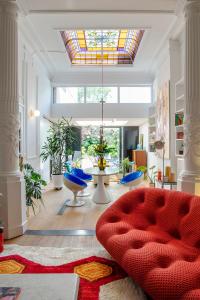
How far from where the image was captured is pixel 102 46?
6492 millimetres

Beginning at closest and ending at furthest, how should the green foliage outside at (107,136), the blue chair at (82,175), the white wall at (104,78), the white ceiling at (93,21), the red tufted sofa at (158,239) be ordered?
the red tufted sofa at (158,239) → the white ceiling at (93,21) → the blue chair at (82,175) → the white wall at (104,78) → the green foliage outside at (107,136)

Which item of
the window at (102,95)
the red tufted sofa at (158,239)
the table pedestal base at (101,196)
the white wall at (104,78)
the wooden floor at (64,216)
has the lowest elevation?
the wooden floor at (64,216)

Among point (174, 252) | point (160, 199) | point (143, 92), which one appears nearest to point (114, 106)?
point (143, 92)

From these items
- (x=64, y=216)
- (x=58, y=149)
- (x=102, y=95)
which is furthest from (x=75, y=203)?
(x=102, y=95)

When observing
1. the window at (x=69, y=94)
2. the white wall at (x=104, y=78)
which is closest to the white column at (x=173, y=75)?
the white wall at (x=104, y=78)

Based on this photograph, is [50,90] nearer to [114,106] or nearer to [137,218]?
[114,106]

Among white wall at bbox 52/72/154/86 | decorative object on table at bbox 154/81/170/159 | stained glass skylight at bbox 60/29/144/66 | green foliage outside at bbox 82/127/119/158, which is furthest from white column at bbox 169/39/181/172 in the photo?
green foliage outside at bbox 82/127/119/158

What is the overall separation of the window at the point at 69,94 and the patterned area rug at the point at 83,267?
6.18m

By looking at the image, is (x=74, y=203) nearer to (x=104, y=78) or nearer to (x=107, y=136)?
(x=104, y=78)

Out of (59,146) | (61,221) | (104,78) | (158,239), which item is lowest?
(61,221)

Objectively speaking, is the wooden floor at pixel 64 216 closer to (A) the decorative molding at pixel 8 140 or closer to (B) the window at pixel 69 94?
(A) the decorative molding at pixel 8 140

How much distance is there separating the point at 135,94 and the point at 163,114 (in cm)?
250

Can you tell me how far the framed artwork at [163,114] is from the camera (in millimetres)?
5852

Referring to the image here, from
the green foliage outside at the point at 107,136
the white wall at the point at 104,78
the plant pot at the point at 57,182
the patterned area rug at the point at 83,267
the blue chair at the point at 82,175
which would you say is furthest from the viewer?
the green foliage outside at the point at 107,136
